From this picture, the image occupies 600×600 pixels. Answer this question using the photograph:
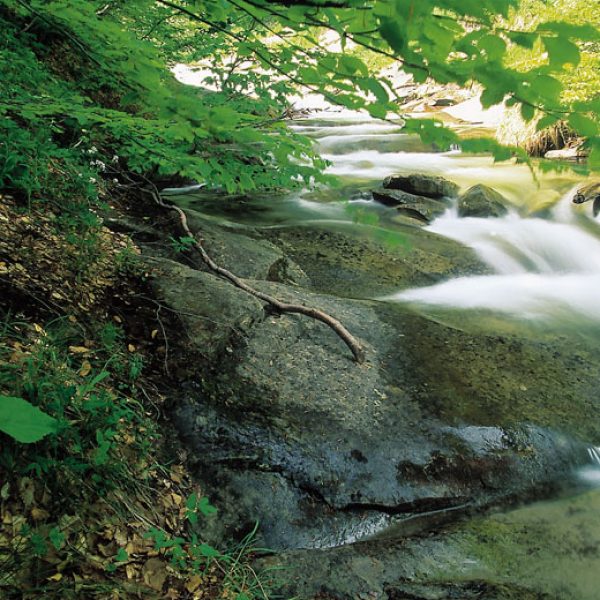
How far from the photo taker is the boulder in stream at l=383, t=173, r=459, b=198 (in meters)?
9.76

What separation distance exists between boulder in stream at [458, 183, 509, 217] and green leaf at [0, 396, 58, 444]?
9188 millimetres

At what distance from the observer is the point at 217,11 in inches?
80.2

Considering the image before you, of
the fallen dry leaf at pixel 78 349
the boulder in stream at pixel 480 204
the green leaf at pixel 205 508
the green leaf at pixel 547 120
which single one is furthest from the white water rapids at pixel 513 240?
the fallen dry leaf at pixel 78 349

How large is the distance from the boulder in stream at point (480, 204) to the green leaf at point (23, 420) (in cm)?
919

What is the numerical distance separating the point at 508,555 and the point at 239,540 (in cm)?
161

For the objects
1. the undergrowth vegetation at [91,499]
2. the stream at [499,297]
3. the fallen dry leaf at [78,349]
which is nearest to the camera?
the undergrowth vegetation at [91,499]

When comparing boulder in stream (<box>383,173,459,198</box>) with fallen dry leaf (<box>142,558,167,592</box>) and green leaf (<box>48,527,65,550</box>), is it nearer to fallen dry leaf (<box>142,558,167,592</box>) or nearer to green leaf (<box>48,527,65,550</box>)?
fallen dry leaf (<box>142,558,167,592</box>)

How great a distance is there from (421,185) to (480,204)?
1303mm

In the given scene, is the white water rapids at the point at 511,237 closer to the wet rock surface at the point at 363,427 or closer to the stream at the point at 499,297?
the stream at the point at 499,297

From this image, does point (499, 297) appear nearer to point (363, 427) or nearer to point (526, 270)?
point (526, 270)

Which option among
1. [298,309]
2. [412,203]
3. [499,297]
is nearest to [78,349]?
[298,309]

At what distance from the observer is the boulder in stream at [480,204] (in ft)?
30.1

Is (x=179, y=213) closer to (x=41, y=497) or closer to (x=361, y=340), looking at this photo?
(x=361, y=340)

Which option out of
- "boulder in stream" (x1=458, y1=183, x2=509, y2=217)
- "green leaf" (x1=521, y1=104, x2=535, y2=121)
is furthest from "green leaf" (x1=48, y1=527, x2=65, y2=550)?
"boulder in stream" (x1=458, y1=183, x2=509, y2=217)
